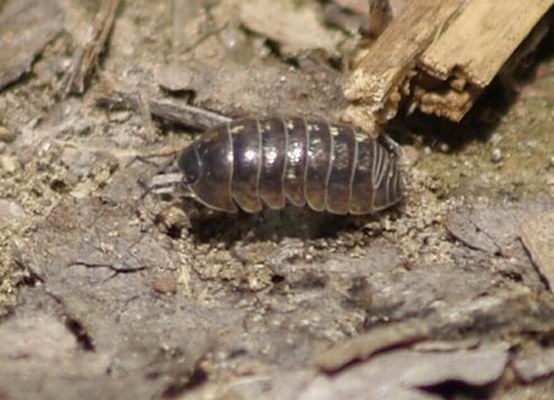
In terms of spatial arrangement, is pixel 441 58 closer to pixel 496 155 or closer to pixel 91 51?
pixel 496 155

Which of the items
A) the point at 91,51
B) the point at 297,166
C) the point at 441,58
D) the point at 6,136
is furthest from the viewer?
the point at 91,51

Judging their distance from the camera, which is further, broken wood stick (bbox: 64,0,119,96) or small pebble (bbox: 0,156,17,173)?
broken wood stick (bbox: 64,0,119,96)

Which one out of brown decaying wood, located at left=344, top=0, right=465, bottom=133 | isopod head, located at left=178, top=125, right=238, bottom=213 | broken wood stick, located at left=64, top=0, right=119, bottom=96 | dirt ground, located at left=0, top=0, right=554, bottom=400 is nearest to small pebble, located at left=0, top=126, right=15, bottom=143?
dirt ground, located at left=0, top=0, right=554, bottom=400

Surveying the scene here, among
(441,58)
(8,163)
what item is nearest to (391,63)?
(441,58)

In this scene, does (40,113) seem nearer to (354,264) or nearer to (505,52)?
(354,264)

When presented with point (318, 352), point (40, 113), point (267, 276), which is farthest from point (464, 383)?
point (40, 113)

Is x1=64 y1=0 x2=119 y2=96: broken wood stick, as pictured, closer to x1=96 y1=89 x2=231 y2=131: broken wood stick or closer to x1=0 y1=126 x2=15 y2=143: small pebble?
x1=96 y1=89 x2=231 y2=131: broken wood stick
